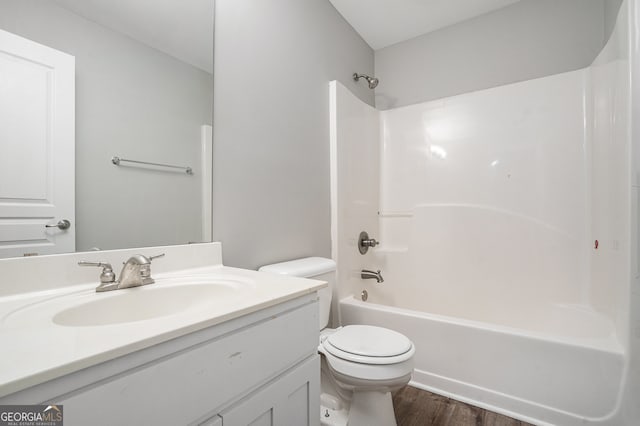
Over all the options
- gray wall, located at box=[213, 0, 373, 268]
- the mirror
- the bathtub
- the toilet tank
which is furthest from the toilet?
the mirror

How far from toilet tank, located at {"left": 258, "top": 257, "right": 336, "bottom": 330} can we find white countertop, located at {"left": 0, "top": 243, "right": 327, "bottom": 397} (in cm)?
40

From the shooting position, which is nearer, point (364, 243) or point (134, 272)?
point (134, 272)

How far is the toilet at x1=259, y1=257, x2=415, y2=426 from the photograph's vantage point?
3.63ft

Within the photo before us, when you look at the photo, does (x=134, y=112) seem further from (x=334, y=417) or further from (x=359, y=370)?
(x=334, y=417)

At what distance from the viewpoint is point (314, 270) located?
142cm

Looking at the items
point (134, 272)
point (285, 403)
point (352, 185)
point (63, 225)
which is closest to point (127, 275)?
point (134, 272)

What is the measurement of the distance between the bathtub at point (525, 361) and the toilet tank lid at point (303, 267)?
1.33 feet

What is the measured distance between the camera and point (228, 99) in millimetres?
1249

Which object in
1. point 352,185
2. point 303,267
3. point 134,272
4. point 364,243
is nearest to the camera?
point 134,272

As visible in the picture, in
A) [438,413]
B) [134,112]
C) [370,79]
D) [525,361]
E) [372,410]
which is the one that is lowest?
[438,413]

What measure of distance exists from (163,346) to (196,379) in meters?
0.10

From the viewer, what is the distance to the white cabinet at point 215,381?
1.44 feet

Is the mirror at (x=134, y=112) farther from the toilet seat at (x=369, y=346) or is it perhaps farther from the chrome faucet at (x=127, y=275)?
the toilet seat at (x=369, y=346)

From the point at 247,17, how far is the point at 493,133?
168 cm
